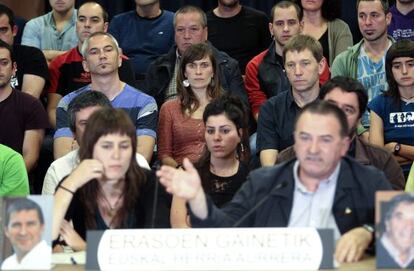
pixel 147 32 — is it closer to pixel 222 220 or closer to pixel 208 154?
pixel 208 154

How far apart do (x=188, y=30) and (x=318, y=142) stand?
103 inches

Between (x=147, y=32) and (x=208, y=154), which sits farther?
(x=147, y=32)

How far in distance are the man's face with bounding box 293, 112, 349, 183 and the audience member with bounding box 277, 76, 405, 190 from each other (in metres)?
0.80

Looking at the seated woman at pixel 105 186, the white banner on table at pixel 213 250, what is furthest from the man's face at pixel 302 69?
the white banner on table at pixel 213 250

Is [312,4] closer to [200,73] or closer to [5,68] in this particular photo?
[200,73]

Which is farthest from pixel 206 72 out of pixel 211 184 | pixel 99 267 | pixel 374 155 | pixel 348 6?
pixel 99 267

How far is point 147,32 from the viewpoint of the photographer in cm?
662

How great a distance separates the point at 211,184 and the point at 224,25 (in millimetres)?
2046

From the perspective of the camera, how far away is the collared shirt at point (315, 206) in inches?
145

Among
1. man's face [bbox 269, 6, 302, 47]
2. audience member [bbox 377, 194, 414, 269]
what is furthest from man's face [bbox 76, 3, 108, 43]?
audience member [bbox 377, 194, 414, 269]

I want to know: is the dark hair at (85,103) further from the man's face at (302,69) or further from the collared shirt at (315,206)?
the collared shirt at (315,206)

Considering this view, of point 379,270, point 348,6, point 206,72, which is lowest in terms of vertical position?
point 379,270

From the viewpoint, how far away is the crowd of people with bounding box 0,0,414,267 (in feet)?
12.1

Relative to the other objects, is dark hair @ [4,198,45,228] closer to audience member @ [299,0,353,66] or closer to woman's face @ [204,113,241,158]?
woman's face @ [204,113,241,158]
